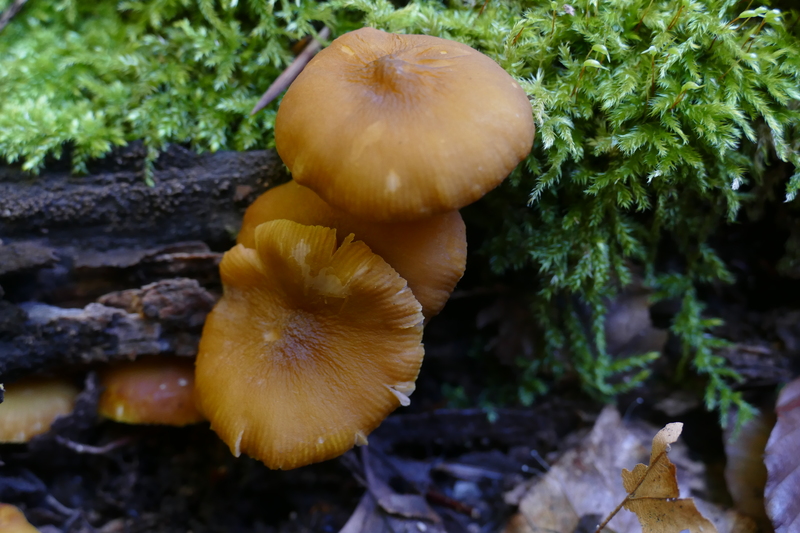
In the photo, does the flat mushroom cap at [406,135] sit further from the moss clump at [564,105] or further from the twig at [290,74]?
the twig at [290,74]

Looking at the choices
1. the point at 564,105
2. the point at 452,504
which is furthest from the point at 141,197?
the point at 452,504

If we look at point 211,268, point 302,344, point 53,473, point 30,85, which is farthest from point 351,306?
point 30,85

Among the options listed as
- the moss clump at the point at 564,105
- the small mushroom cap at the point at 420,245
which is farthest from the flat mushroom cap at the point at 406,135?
the moss clump at the point at 564,105

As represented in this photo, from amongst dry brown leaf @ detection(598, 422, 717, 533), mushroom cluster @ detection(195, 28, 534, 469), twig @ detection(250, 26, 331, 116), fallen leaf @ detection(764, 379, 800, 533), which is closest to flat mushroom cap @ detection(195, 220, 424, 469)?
mushroom cluster @ detection(195, 28, 534, 469)

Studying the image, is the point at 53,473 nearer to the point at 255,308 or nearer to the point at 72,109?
the point at 255,308

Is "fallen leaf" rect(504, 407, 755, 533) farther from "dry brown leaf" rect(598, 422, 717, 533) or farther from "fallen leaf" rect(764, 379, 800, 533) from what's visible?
"dry brown leaf" rect(598, 422, 717, 533)

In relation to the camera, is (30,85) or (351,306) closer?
(351,306)
